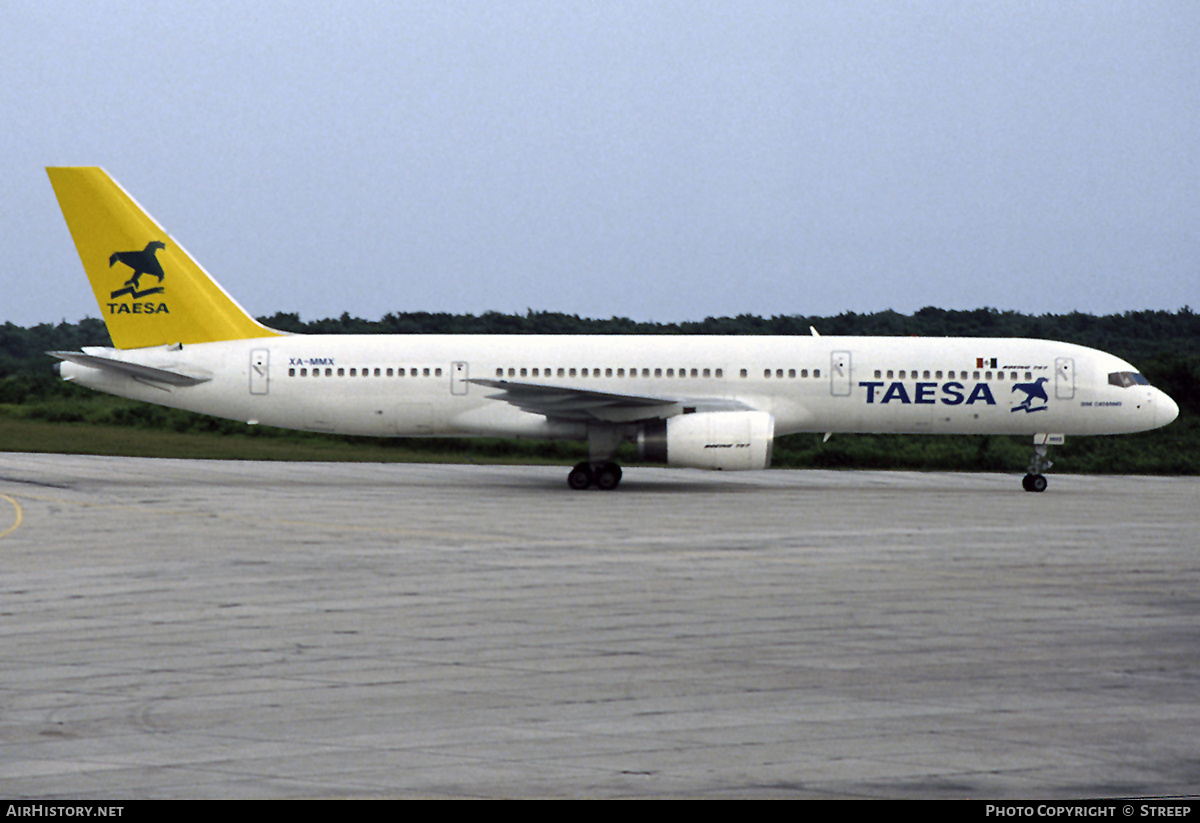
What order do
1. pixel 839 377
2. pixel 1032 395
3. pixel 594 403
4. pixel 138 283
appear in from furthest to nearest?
pixel 138 283, pixel 1032 395, pixel 839 377, pixel 594 403

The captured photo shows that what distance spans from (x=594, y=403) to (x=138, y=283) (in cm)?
1143

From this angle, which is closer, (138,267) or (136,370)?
(136,370)

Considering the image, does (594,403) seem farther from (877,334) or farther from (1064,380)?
(877,334)

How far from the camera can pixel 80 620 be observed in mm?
11094

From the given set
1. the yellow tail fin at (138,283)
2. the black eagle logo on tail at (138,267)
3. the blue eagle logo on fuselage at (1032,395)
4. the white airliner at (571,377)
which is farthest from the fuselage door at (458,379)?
the blue eagle logo on fuselage at (1032,395)

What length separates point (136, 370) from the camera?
2561 centimetres

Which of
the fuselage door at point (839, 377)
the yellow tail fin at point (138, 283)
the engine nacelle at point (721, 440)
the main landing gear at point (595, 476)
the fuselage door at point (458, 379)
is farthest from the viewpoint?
→ the yellow tail fin at point (138, 283)

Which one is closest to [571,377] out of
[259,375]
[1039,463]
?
[259,375]

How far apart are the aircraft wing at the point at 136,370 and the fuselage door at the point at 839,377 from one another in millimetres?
14426

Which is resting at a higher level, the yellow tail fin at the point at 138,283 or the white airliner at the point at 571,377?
the yellow tail fin at the point at 138,283

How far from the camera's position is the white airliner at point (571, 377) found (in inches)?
1022

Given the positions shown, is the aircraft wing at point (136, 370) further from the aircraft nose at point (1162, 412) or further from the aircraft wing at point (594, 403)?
the aircraft nose at point (1162, 412)

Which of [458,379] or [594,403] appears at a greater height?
[458,379]

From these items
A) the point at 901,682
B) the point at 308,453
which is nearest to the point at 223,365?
the point at 308,453
